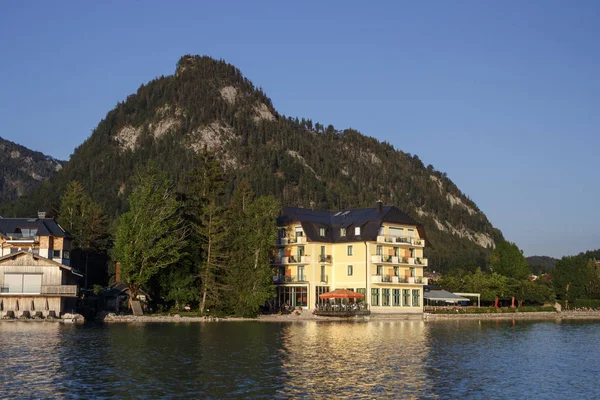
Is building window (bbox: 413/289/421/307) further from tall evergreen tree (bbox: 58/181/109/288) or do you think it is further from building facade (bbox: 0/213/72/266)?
Answer: building facade (bbox: 0/213/72/266)

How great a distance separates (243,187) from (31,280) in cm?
2991

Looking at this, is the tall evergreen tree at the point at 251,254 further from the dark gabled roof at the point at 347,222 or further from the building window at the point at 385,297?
the building window at the point at 385,297

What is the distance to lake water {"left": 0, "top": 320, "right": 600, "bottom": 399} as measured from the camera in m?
34.3

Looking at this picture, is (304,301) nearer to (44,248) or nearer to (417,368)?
(44,248)

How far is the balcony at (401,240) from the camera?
104m

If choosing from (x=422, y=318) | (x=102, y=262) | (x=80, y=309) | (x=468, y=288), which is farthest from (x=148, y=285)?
(x=468, y=288)

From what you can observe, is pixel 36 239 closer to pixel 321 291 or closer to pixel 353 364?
pixel 321 291

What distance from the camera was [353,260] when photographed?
104250 millimetres

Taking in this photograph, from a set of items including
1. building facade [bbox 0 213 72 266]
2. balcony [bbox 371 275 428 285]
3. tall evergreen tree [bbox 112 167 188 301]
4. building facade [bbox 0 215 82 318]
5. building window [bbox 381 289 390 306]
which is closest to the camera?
building facade [bbox 0 215 82 318]

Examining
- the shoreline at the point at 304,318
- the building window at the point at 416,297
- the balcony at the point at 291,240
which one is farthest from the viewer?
the building window at the point at 416,297

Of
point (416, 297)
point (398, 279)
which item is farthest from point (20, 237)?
point (416, 297)

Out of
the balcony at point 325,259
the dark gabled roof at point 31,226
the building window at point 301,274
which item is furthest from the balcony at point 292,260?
the dark gabled roof at point 31,226

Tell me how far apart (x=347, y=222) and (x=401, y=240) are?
8.17 metres

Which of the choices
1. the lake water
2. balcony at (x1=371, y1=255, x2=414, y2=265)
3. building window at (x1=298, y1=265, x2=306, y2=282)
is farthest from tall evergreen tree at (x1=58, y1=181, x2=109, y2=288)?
the lake water
